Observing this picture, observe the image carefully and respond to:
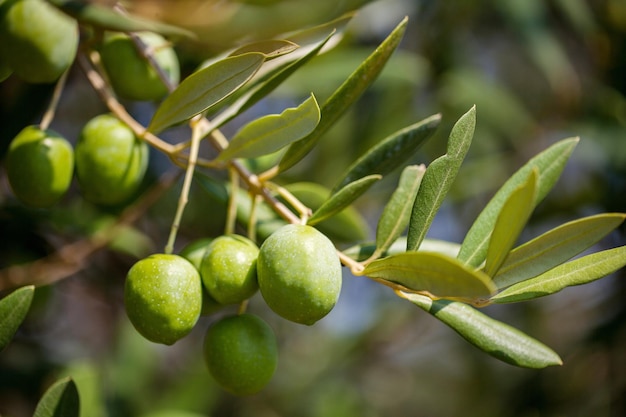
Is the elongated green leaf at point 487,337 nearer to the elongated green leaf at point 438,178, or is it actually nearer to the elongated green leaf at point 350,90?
the elongated green leaf at point 438,178

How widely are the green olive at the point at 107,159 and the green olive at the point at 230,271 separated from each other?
0.79ft

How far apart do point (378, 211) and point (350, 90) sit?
186 cm

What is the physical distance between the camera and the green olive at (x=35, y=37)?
2.96 ft

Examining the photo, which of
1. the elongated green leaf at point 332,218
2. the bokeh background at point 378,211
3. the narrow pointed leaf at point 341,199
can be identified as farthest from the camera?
the bokeh background at point 378,211

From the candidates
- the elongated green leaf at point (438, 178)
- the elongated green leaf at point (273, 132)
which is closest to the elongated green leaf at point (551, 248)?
the elongated green leaf at point (438, 178)

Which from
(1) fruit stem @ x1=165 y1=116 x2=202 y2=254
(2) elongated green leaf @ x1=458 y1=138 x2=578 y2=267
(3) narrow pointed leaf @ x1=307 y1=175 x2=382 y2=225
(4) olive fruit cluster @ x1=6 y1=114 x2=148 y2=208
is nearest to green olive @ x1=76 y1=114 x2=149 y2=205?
(4) olive fruit cluster @ x1=6 y1=114 x2=148 y2=208

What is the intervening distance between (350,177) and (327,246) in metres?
0.21

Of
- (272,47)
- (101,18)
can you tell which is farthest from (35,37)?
(272,47)

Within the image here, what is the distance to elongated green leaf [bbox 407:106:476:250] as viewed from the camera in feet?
2.78

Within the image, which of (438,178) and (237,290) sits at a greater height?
(438,178)

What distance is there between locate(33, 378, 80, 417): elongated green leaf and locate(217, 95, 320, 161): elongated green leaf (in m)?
0.42

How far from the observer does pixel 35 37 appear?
0.91 m

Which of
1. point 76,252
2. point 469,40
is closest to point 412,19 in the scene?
point 469,40

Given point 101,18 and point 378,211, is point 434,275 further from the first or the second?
point 378,211
